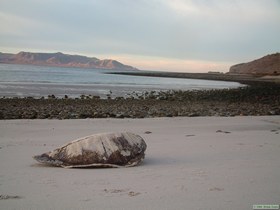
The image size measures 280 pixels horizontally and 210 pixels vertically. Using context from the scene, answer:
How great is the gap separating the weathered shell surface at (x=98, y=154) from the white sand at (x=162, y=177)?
0.51 feet

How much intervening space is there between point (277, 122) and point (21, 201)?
997cm

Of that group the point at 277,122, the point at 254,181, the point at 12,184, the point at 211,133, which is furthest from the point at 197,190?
the point at 277,122

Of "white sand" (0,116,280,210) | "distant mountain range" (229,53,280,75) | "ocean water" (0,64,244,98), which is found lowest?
"ocean water" (0,64,244,98)

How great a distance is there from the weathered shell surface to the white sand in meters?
0.16

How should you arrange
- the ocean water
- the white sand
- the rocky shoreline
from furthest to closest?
the ocean water
the rocky shoreline
the white sand

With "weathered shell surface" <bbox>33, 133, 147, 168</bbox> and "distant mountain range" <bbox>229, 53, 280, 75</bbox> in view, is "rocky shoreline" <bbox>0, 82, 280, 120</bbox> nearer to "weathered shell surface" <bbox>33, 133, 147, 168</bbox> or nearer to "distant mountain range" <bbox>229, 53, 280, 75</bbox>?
"weathered shell surface" <bbox>33, 133, 147, 168</bbox>

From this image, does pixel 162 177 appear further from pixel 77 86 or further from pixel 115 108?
pixel 77 86

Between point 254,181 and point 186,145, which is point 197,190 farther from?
point 186,145

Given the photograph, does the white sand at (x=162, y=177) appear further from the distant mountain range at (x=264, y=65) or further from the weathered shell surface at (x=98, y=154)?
the distant mountain range at (x=264, y=65)

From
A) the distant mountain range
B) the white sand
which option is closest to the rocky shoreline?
the white sand

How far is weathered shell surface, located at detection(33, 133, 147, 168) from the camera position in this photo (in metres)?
5.22

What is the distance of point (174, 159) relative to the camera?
5906 mm

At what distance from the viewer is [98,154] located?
17.4ft

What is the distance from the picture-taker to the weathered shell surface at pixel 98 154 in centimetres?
522
